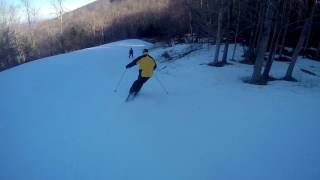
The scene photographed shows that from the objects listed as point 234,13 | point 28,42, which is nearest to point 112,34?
point 28,42

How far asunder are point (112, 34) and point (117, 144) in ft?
196

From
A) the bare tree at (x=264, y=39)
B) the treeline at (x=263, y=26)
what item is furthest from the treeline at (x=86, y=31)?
the bare tree at (x=264, y=39)

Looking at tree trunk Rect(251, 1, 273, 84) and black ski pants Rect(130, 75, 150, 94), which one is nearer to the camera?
black ski pants Rect(130, 75, 150, 94)

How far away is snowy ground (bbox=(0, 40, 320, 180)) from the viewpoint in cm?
772

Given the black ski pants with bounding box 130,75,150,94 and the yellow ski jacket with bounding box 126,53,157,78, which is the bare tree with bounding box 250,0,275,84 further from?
the black ski pants with bounding box 130,75,150,94

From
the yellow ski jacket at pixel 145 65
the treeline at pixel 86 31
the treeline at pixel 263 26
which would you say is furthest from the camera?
the treeline at pixel 86 31

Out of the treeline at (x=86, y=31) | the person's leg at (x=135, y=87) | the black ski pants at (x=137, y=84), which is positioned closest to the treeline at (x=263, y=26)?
the black ski pants at (x=137, y=84)

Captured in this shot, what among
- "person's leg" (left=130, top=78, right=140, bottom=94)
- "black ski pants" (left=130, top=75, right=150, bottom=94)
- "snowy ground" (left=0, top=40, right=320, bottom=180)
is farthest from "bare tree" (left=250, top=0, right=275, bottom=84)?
"person's leg" (left=130, top=78, right=140, bottom=94)

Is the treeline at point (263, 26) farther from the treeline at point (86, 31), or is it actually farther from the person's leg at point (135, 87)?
the treeline at point (86, 31)

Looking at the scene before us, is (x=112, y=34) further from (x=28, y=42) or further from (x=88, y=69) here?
(x=88, y=69)

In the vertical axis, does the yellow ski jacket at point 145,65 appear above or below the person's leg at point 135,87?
above

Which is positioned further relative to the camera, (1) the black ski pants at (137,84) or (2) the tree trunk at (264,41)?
(2) the tree trunk at (264,41)

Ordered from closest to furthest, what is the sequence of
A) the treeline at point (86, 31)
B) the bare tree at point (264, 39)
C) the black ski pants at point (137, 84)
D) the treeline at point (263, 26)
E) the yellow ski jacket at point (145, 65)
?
the yellow ski jacket at point (145, 65) < the black ski pants at point (137, 84) < the bare tree at point (264, 39) < the treeline at point (263, 26) < the treeline at point (86, 31)

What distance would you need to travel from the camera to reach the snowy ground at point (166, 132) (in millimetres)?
7723
